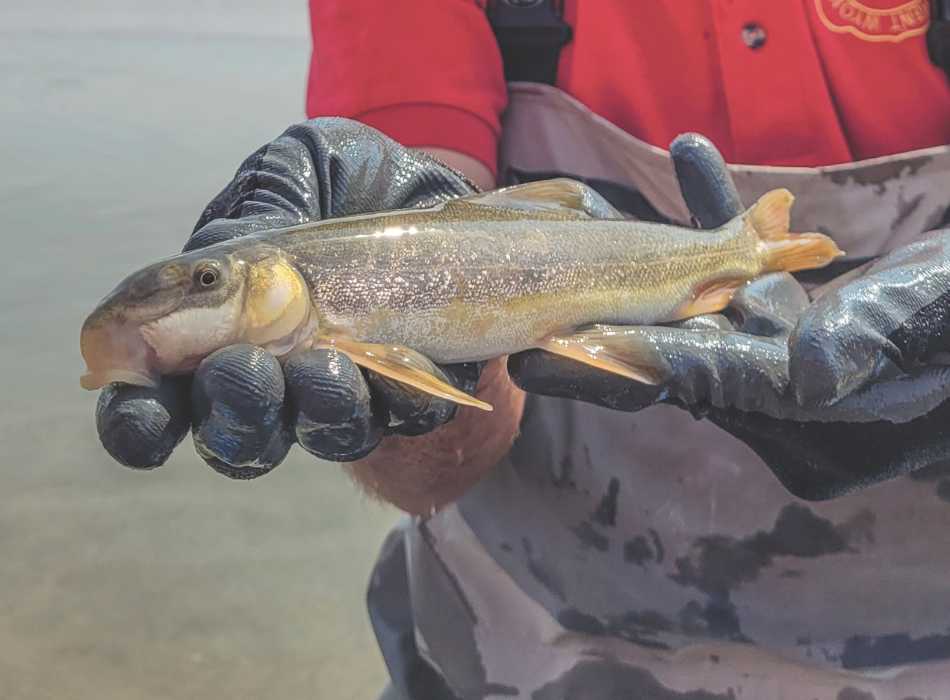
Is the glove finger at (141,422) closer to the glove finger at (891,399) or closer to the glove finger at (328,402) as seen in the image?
the glove finger at (328,402)

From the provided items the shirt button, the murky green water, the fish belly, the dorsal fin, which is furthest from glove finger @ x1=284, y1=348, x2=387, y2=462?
the murky green water

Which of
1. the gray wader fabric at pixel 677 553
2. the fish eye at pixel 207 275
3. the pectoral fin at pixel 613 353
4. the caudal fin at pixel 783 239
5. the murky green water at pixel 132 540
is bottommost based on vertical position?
the murky green water at pixel 132 540

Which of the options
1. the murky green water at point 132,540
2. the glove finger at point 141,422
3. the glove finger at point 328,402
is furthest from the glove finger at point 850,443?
the murky green water at point 132,540

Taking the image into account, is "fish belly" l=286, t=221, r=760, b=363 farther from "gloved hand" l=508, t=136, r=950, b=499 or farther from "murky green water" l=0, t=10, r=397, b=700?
"murky green water" l=0, t=10, r=397, b=700

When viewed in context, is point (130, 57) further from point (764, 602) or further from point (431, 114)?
point (764, 602)

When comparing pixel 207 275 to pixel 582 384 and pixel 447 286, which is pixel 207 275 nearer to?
pixel 447 286

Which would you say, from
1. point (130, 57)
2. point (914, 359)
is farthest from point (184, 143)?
point (914, 359)

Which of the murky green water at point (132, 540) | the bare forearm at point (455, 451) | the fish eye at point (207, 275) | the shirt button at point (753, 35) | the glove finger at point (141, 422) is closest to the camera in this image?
the glove finger at point (141, 422)
